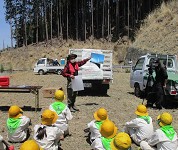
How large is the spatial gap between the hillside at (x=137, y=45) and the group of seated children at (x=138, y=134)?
27.9 metres

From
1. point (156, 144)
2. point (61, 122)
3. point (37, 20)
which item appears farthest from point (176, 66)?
point (37, 20)

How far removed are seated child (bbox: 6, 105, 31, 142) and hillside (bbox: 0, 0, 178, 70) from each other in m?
28.3

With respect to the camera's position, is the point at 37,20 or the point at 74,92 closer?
the point at 74,92

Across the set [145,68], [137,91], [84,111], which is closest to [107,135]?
[84,111]

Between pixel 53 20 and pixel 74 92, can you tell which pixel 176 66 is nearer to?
pixel 74 92

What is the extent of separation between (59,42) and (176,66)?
4505cm

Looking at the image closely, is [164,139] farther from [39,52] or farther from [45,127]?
[39,52]

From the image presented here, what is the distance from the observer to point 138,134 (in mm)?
6902

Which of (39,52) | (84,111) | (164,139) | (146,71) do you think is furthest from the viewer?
(39,52)

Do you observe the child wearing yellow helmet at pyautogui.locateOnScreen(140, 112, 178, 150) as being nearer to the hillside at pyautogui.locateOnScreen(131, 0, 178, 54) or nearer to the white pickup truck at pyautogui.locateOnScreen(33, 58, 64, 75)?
the hillside at pyautogui.locateOnScreen(131, 0, 178, 54)

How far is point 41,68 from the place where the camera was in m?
35.1

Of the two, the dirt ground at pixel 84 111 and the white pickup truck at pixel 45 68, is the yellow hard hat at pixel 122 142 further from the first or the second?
the white pickup truck at pixel 45 68

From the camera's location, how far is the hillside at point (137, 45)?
39.2 meters

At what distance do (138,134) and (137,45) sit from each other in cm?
3714
